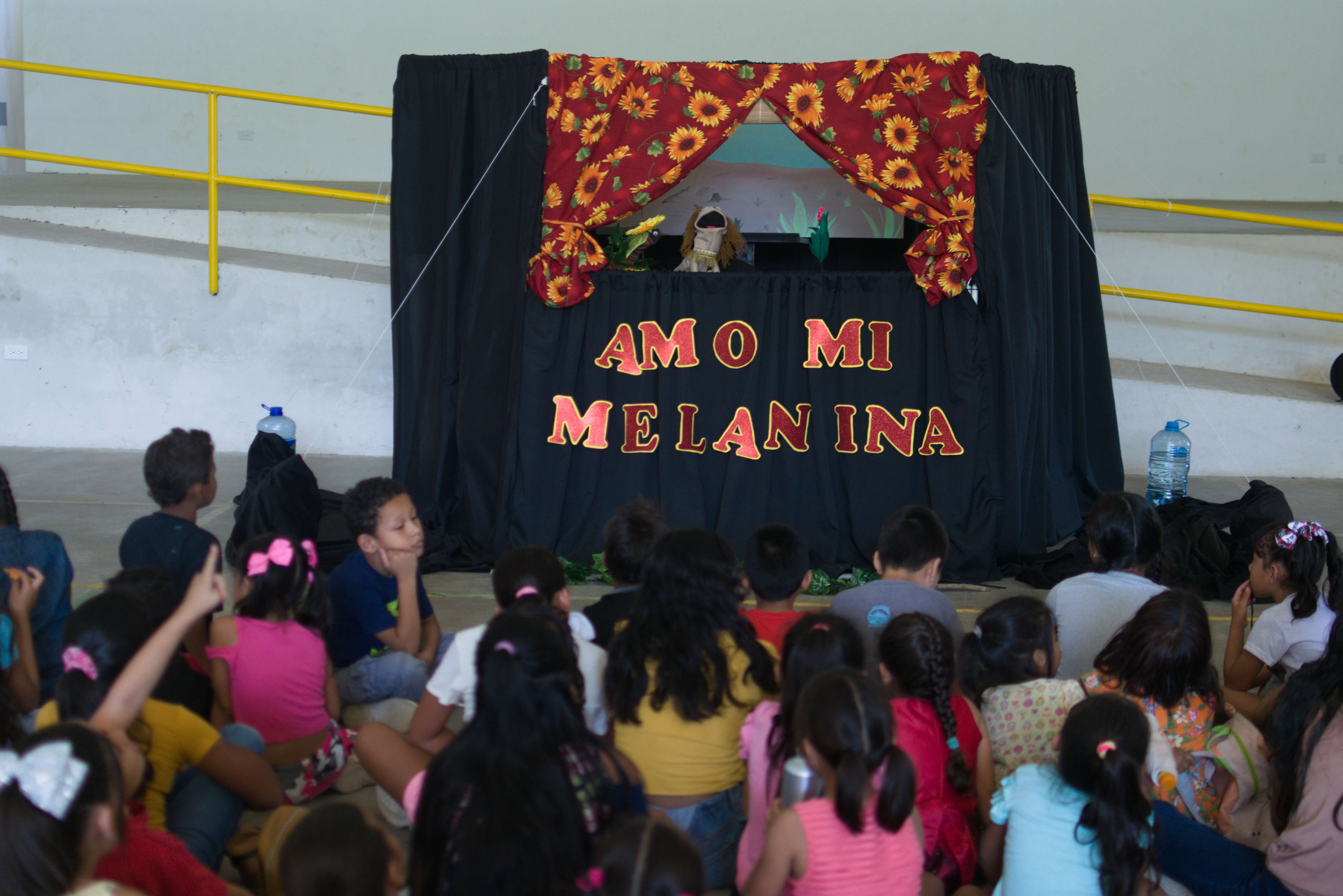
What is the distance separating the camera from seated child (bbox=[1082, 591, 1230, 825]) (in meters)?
2.54

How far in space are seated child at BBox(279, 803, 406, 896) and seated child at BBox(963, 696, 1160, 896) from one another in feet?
4.01

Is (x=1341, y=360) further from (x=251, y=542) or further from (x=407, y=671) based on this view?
(x=251, y=542)

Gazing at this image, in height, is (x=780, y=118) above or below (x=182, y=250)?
above

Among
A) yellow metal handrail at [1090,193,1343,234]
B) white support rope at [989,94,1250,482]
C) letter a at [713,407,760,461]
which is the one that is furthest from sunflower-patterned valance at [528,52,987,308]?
yellow metal handrail at [1090,193,1343,234]

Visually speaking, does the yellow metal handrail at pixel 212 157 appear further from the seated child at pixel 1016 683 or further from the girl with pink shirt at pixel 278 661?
the seated child at pixel 1016 683

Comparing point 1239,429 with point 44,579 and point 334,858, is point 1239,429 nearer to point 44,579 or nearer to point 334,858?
point 44,579

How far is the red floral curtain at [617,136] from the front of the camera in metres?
4.84

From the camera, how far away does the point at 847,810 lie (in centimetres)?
189

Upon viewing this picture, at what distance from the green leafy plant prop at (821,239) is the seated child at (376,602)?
10.2 feet

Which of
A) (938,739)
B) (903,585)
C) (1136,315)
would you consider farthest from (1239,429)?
(938,739)

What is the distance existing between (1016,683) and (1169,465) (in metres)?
3.94

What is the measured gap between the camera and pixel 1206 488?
6.39m

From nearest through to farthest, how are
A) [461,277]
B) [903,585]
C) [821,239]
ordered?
[903,585] → [461,277] → [821,239]

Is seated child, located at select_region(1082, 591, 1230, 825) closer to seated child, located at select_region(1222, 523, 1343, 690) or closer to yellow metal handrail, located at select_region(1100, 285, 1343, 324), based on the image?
seated child, located at select_region(1222, 523, 1343, 690)
